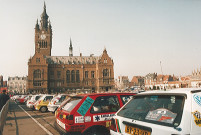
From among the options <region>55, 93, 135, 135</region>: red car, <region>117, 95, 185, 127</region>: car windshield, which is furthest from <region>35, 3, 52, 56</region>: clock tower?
<region>117, 95, 185, 127</region>: car windshield

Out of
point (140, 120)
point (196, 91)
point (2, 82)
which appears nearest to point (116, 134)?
point (140, 120)

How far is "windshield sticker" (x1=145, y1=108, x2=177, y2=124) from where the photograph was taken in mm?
2695

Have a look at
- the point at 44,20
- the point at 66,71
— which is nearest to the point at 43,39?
the point at 44,20

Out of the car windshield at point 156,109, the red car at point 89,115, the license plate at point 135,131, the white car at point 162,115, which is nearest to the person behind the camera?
the white car at point 162,115

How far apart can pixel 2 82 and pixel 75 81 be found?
121 m

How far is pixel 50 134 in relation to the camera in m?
7.32

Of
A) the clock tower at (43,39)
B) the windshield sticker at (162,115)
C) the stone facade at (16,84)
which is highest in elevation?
the clock tower at (43,39)

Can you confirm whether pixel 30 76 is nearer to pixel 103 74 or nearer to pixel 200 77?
pixel 103 74

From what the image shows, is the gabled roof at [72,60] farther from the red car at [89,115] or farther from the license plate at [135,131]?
the license plate at [135,131]

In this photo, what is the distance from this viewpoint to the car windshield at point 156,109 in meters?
2.69

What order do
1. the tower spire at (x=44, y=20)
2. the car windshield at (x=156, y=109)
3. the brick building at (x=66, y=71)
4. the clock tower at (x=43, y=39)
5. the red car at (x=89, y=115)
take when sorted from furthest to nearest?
1. the tower spire at (x=44, y=20)
2. the clock tower at (x=43, y=39)
3. the brick building at (x=66, y=71)
4. the red car at (x=89, y=115)
5. the car windshield at (x=156, y=109)

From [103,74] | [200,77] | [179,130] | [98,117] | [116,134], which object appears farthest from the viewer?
[200,77]

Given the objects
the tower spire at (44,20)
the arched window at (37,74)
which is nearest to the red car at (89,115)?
the arched window at (37,74)

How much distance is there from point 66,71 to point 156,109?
70.3 meters
